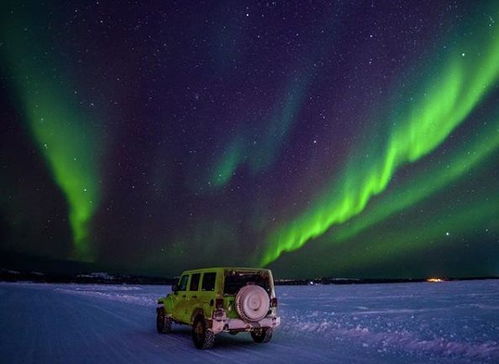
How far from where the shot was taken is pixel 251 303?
10.2 metres

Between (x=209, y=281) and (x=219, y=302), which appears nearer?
(x=219, y=302)

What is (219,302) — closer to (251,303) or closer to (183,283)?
(251,303)

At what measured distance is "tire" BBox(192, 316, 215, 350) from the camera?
1002cm

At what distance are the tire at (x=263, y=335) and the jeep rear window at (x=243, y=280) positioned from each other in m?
1.04

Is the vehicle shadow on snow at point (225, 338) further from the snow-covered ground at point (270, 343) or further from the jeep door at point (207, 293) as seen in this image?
the jeep door at point (207, 293)

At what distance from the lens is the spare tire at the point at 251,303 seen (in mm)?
10117

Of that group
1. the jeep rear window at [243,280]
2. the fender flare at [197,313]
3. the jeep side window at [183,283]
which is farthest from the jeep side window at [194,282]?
the jeep rear window at [243,280]

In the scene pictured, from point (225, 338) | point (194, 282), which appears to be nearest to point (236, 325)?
point (194, 282)

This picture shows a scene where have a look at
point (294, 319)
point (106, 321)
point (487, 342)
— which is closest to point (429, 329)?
point (487, 342)

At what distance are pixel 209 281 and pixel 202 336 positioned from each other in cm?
146

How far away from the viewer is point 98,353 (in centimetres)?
926

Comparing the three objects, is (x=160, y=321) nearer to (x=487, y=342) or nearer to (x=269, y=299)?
(x=269, y=299)

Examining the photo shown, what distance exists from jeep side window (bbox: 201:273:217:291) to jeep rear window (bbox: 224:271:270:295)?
0.35 meters

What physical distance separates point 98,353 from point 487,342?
389 inches
